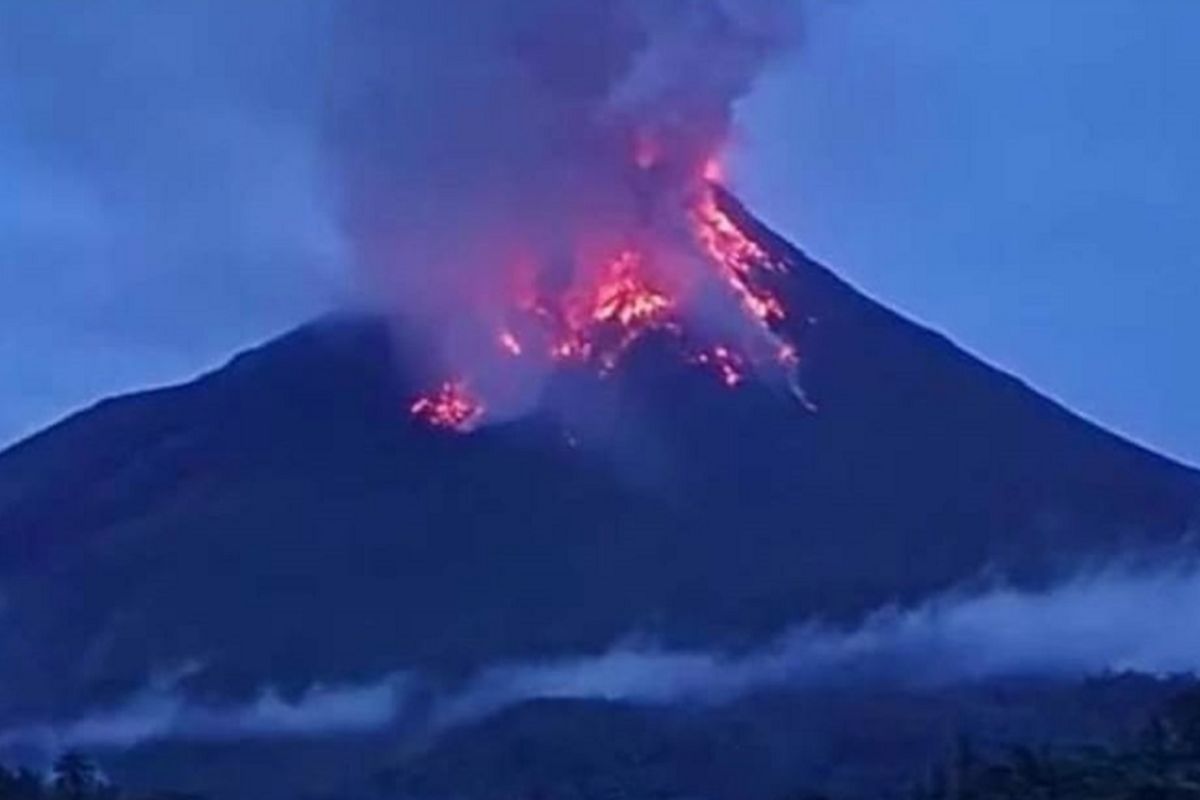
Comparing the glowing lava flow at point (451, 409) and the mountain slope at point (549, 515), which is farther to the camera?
the glowing lava flow at point (451, 409)

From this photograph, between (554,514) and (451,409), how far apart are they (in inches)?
404

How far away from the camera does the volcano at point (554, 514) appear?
89875 mm

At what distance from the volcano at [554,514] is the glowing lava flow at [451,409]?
0.77 metres

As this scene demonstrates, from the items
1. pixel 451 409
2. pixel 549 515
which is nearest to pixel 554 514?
pixel 549 515

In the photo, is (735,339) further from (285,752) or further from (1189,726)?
(1189,726)

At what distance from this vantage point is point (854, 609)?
86.7m

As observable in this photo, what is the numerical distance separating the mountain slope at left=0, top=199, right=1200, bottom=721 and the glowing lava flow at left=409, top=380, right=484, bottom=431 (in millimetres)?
1565

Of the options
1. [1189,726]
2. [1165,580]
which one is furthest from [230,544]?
[1189,726]

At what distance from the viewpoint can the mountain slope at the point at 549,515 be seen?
90000 millimetres

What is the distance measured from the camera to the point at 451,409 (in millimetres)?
105500

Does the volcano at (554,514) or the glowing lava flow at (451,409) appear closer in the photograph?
the volcano at (554,514)

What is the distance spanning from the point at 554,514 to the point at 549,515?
19 centimetres

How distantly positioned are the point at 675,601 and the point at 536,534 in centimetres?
611

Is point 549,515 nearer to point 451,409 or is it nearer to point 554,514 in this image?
point 554,514
